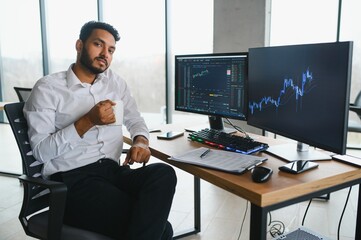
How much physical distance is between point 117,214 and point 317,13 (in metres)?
3.72

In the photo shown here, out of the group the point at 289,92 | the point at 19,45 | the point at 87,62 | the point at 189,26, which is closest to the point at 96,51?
the point at 87,62

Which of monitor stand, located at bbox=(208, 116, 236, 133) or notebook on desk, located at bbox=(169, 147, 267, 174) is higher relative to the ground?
monitor stand, located at bbox=(208, 116, 236, 133)

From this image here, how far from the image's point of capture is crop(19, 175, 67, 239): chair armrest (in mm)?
1323

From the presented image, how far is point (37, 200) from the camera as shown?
157cm

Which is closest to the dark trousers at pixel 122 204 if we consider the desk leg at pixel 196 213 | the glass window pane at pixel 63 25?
the desk leg at pixel 196 213

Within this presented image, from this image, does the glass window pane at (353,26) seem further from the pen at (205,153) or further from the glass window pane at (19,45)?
the glass window pane at (19,45)

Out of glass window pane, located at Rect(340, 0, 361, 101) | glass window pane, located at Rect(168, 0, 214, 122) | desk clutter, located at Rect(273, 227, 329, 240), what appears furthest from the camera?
glass window pane, located at Rect(168, 0, 214, 122)

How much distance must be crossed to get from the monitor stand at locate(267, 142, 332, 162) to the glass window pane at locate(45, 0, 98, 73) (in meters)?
4.44

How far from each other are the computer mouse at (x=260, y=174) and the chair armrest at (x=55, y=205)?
692 mm

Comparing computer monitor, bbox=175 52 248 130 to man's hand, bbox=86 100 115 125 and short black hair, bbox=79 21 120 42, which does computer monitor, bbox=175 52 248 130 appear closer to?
short black hair, bbox=79 21 120 42

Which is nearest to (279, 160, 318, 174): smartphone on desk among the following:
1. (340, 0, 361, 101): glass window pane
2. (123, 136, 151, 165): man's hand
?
(123, 136, 151, 165): man's hand

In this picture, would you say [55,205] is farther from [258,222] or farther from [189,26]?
[189,26]

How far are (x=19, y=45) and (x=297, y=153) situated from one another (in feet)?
20.0

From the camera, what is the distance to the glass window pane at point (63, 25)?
5543mm
